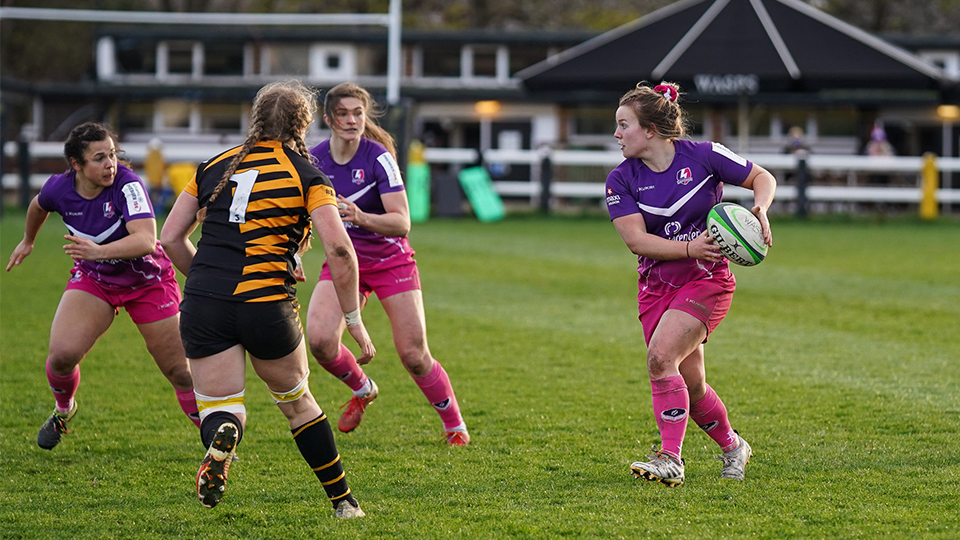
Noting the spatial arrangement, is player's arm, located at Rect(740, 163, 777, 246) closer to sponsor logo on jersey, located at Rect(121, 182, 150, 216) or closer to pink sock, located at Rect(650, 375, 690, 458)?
pink sock, located at Rect(650, 375, 690, 458)

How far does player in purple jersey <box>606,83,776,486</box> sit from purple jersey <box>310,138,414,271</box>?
56.1 inches

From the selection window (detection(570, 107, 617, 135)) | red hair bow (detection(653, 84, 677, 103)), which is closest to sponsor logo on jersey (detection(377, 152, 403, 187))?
red hair bow (detection(653, 84, 677, 103))

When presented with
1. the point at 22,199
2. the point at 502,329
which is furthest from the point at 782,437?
the point at 22,199

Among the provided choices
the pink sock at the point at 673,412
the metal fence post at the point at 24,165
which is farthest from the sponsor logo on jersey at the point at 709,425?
the metal fence post at the point at 24,165

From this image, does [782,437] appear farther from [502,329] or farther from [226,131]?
[226,131]

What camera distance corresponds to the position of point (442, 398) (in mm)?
6219

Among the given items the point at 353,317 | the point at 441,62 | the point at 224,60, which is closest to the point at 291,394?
the point at 353,317

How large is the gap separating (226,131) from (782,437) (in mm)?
32213

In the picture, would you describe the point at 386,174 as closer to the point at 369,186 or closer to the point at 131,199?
the point at 369,186

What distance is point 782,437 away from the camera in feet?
20.0

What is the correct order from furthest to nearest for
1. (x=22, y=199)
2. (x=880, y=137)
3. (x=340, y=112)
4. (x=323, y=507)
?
1. (x=880, y=137)
2. (x=22, y=199)
3. (x=340, y=112)
4. (x=323, y=507)

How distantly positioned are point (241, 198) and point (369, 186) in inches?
70.7

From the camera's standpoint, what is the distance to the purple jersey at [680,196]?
5.21m

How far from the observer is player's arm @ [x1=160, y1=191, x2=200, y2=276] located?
4.61 m
